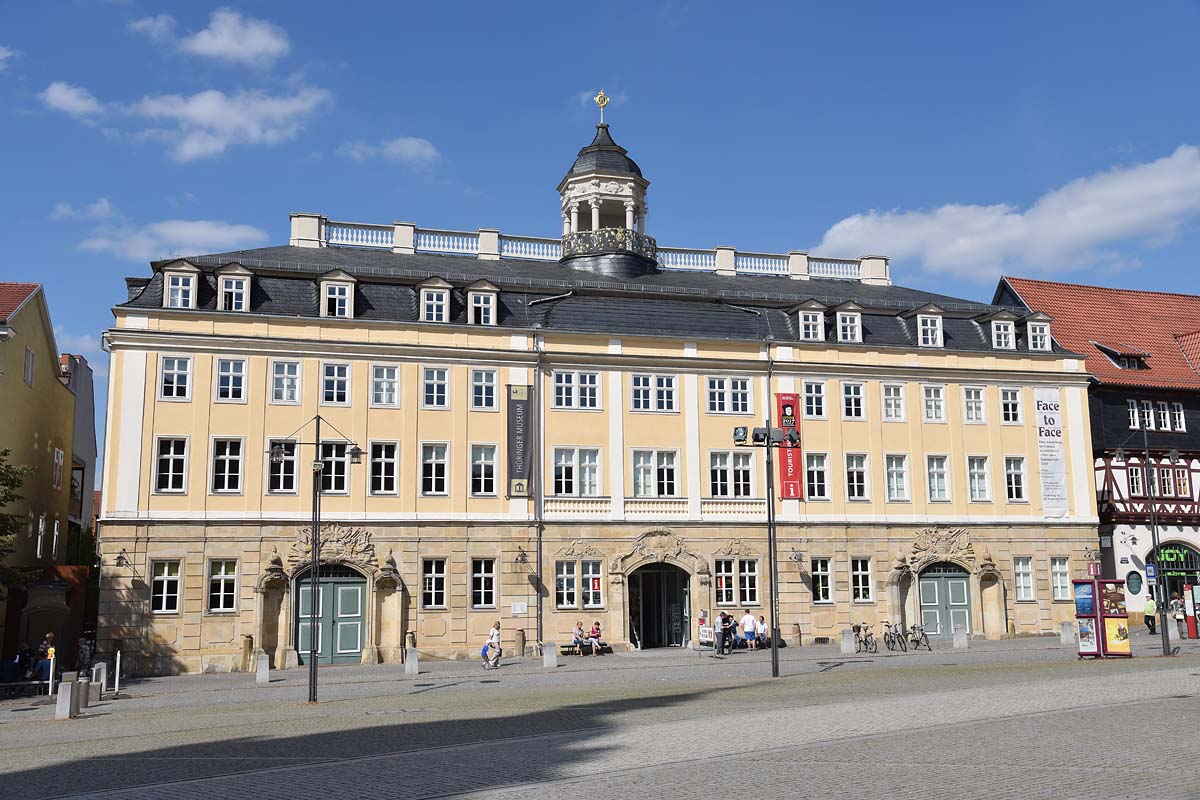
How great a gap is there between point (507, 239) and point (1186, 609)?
106 feet

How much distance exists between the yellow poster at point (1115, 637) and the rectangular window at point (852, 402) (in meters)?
14.6

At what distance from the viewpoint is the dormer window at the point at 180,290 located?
39.3m

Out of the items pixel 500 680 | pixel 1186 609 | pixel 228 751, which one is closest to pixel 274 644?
pixel 500 680

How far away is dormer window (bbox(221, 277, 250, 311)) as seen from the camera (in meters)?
40.0

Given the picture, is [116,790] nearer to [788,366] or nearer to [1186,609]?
[788,366]

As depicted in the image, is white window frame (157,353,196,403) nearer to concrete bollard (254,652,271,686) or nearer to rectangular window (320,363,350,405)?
rectangular window (320,363,350,405)

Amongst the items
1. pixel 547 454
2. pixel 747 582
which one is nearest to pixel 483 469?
pixel 547 454

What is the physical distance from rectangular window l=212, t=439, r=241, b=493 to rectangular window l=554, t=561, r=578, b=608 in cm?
1151

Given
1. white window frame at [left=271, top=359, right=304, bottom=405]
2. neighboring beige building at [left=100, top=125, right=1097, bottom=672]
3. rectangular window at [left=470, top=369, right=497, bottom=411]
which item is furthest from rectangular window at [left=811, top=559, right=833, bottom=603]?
white window frame at [left=271, top=359, right=304, bottom=405]

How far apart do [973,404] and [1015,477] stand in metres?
3.45

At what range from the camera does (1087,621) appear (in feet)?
108

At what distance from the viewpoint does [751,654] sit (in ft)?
129

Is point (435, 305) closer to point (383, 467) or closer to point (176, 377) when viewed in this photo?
point (383, 467)

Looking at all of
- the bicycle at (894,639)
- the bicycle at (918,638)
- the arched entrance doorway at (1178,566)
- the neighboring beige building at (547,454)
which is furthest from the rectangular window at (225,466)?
the arched entrance doorway at (1178,566)
